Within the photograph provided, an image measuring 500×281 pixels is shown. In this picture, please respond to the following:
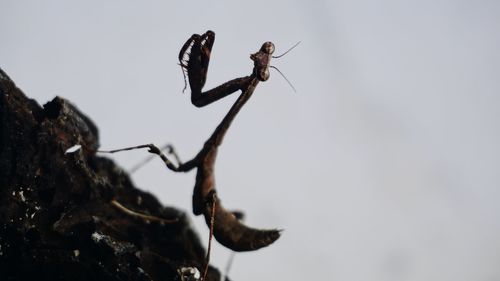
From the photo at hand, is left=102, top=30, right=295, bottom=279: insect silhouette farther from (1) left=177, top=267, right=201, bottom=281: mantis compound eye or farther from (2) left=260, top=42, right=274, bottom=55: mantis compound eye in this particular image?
(1) left=177, top=267, right=201, bottom=281: mantis compound eye

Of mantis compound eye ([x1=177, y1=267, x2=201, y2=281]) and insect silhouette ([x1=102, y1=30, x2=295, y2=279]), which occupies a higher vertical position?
insect silhouette ([x1=102, y1=30, x2=295, y2=279])

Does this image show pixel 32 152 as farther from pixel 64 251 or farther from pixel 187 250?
pixel 187 250

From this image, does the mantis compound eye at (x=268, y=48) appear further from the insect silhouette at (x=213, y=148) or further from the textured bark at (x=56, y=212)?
the textured bark at (x=56, y=212)

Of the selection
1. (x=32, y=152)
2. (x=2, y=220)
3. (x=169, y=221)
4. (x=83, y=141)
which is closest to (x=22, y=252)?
(x=2, y=220)

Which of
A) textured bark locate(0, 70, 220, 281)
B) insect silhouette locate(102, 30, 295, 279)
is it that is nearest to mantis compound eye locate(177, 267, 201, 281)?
textured bark locate(0, 70, 220, 281)

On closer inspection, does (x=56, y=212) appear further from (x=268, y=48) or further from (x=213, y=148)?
(x=268, y=48)

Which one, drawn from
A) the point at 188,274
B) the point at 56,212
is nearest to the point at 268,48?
the point at 188,274

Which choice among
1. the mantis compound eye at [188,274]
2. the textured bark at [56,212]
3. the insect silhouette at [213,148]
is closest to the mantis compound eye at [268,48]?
the insect silhouette at [213,148]
